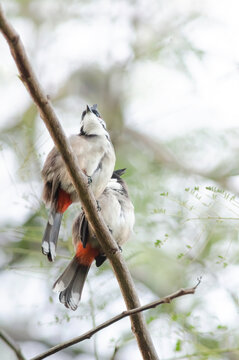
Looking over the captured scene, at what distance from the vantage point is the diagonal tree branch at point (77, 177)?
1594 mm

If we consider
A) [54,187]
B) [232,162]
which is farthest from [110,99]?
[54,187]

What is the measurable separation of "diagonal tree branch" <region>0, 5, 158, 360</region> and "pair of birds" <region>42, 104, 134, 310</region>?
0.44m

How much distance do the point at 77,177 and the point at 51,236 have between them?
819 mm

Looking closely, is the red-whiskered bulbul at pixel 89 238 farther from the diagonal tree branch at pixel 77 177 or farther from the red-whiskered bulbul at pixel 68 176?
the diagonal tree branch at pixel 77 177

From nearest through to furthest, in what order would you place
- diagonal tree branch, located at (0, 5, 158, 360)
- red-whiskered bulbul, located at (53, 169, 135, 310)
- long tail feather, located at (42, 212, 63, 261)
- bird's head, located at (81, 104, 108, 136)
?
diagonal tree branch, located at (0, 5, 158, 360) → long tail feather, located at (42, 212, 63, 261) → red-whiskered bulbul, located at (53, 169, 135, 310) → bird's head, located at (81, 104, 108, 136)

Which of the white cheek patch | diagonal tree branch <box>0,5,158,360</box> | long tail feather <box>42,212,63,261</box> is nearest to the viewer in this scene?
diagonal tree branch <box>0,5,158,360</box>

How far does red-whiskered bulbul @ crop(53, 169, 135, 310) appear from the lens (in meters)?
3.13

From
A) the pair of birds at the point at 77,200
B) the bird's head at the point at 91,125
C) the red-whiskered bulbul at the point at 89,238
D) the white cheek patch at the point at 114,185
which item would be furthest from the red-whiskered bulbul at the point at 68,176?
the white cheek patch at the point at 114,185

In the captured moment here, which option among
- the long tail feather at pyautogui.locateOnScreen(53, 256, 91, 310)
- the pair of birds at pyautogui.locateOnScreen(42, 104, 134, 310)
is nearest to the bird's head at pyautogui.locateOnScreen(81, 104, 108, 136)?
the pair of birds at pyautogui.locateOnScreen(42, 104, 134, 310)

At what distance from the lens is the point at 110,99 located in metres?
5.87

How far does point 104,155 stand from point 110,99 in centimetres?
290

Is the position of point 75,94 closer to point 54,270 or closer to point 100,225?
point 54,270

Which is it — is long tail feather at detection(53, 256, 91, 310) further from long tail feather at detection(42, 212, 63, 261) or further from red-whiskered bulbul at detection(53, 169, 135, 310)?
long tail feather at detection(42, 212, 63, 261)

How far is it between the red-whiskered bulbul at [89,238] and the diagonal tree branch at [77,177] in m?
0.76
